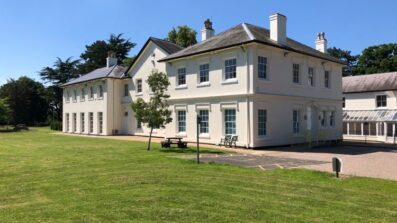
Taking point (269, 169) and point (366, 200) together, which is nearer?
point (366, 200)

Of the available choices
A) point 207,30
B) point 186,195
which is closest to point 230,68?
point 207,30

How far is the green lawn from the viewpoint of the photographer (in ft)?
23.0

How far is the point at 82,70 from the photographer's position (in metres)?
70.2

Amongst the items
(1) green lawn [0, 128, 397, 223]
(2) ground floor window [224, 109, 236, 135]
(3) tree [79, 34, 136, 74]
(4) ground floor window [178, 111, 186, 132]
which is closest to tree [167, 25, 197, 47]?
(3) tree [79, 34, 136, 74]

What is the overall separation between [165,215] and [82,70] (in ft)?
220

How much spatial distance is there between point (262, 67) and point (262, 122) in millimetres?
3353

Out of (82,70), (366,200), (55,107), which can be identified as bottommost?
(366,200)

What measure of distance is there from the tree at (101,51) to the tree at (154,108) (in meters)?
51.7

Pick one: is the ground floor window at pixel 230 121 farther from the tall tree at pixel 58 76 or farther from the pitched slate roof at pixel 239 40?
the tall tree at pixel 58 76

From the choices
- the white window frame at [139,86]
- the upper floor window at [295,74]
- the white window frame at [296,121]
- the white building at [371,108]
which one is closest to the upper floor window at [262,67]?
the upper floor window at [295,74]

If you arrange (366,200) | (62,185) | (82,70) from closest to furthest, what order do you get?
1. (366,200)
2. (62,185)
3. (82,70)

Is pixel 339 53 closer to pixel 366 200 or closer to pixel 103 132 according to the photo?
pixel 103 132

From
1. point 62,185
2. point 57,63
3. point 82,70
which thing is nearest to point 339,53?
point 82,70

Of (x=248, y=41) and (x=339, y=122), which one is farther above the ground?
(x=248, y=41)
